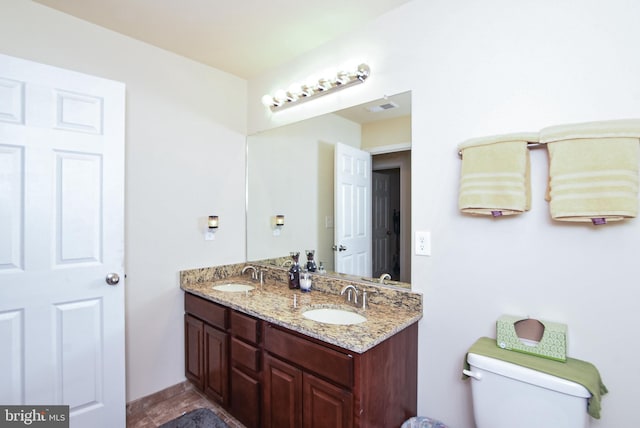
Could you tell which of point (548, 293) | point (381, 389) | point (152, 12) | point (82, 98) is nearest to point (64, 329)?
→ point (82, 98)

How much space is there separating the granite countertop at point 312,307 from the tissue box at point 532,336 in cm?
39

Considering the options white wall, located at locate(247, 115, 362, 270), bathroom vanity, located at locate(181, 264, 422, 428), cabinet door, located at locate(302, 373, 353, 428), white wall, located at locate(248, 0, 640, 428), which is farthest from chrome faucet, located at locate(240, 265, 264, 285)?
white wall, located at locate(248, 0, 640, 428)

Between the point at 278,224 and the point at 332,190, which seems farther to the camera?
the point at 278,224

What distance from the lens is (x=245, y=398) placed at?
1.77 meters

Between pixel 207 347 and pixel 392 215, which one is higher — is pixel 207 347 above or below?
below

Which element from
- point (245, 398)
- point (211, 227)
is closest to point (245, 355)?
point (245, 398)

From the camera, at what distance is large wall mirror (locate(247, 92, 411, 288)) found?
178 centimetres

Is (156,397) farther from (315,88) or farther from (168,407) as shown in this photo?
(315,88)

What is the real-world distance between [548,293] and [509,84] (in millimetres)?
899

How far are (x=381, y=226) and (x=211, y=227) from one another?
4.29 feet

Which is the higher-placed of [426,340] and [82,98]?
[82,98]

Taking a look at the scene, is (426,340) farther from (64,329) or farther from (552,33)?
(64,329)

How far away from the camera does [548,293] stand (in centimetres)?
129

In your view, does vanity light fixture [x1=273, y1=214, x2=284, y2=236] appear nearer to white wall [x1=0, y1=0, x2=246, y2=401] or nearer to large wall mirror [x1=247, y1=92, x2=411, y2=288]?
large wall mirror [x1=247, y1=92, x2=411, y2=288]
